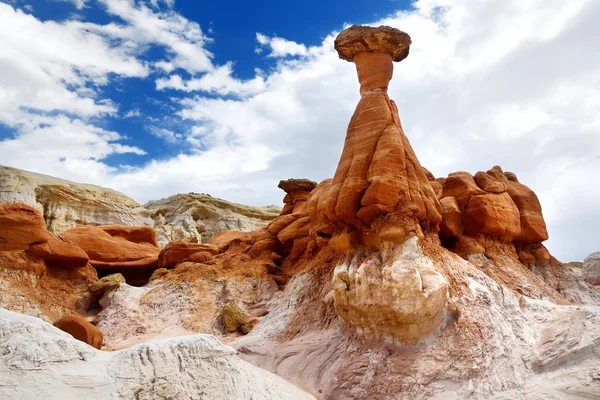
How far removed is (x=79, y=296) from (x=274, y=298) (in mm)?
6088

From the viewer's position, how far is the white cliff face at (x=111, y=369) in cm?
771

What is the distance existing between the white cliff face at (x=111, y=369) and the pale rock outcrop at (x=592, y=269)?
26.6 meters

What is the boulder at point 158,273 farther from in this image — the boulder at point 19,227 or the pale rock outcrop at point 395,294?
the pale rock outcrop at point 395,294

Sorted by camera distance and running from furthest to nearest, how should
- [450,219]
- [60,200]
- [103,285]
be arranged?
[60,200] < [103,285] < [450,219]

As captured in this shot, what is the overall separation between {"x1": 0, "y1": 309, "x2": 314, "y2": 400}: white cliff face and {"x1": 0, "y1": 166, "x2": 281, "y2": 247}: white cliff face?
2057 cm

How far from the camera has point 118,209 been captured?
3359 centimetres

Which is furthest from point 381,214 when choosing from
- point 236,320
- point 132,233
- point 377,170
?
point 132,233

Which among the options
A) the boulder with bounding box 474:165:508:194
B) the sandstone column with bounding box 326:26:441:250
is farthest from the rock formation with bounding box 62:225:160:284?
the boulder with bounding box 474:165:508:194

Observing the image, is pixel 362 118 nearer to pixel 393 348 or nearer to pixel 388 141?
pixel 388 141

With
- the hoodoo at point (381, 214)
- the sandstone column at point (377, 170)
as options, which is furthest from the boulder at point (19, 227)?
the sandstone column at point (377, 170)

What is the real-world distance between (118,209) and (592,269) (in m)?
27.5

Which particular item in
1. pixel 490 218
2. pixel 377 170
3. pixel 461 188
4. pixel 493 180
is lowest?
pixel 490 218

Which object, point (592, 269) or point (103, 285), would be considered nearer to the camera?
point (103, 285)

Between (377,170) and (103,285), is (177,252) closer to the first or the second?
(103,285)
